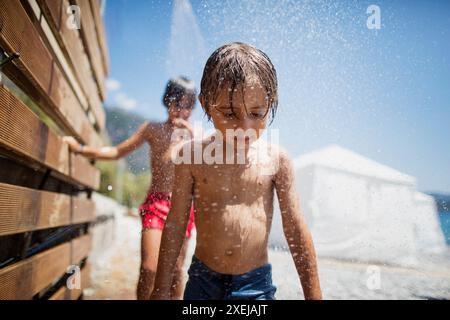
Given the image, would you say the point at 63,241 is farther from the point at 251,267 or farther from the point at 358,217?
the point at 358,217

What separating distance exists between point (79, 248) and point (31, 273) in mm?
1330

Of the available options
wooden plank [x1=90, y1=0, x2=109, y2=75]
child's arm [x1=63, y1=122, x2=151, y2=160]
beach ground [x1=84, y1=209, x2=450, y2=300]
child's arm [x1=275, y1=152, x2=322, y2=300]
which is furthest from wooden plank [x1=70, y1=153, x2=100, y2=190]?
child's arm [x1=275, y1=152, x2=322, y2=300]

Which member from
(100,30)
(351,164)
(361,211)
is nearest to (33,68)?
(100,30)

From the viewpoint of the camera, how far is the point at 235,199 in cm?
166

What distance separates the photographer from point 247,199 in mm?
1667

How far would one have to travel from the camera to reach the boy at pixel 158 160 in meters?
2.56

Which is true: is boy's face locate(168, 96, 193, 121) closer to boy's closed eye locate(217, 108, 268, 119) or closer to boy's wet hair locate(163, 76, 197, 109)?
boy's wet hair locate(163, 76, 197, 109)

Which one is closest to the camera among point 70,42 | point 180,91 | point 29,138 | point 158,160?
point 29,138

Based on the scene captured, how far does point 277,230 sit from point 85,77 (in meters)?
4.17

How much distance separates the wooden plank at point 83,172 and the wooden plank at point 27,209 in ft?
1.08

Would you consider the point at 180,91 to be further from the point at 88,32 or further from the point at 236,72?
the point at 236,72

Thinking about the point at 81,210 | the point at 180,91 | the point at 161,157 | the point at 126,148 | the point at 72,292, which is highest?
the point at 180,91

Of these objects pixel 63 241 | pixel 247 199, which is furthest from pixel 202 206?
pixel 63 241

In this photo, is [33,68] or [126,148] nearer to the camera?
[33,68]
